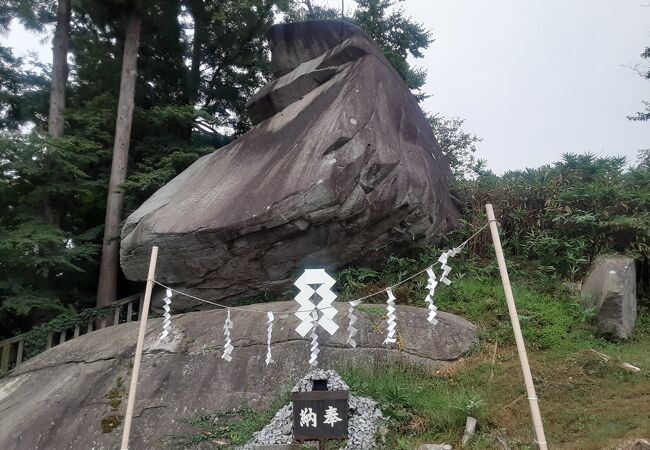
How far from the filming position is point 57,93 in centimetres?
1309

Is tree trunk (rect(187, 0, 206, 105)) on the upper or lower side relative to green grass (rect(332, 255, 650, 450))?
upper

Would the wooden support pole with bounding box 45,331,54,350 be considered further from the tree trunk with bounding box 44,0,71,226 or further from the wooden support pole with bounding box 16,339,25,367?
the tree trunk with bounding box 44,0,71,226

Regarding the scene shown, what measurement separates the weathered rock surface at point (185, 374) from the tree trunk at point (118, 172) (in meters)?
3.69

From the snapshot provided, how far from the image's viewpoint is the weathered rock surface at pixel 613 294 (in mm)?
7250

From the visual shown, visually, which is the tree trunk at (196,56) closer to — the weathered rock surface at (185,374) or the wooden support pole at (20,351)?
the wooden support pole at (20,351)

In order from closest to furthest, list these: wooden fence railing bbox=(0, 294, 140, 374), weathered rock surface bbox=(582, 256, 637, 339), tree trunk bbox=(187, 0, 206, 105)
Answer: weathered rock surface bbox=(582, 256, 637, 339)
wooden fence railing bbox=(0, 294, 140, 374)
tree trunk bbox=(187, 0, 206, 105)

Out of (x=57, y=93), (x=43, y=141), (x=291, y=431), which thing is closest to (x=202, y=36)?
(x=57, y=93)

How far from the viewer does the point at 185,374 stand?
713 centimetres

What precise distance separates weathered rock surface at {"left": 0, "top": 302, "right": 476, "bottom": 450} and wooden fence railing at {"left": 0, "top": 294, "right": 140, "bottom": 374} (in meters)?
1.84

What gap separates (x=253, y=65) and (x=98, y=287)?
8162 millimetres

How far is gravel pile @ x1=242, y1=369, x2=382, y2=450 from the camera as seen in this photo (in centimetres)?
538

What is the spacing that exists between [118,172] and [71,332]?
393cm

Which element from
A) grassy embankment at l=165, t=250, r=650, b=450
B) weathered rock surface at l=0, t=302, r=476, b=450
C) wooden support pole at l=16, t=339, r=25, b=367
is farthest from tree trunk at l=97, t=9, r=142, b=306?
grassy embankment at l=165, t=250, r=650, b=450

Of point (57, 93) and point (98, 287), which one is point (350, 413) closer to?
point (98, 287)
